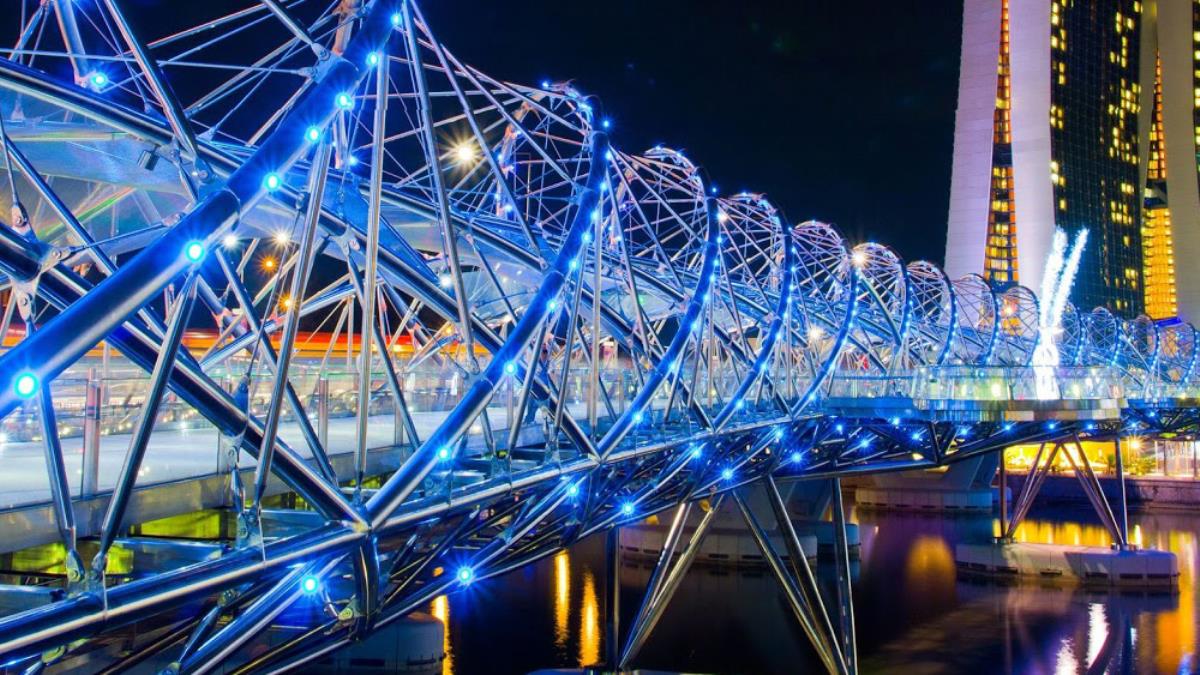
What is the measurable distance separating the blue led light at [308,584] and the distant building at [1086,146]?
418 ft

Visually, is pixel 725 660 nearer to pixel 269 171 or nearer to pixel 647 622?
pixel 647 622

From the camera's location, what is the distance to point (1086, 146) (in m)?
141

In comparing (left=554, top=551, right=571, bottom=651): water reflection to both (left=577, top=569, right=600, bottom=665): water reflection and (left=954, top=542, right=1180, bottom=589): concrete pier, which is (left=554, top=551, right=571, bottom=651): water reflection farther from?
(left=954, top=542, right=1180, bottom=589): concrete pier

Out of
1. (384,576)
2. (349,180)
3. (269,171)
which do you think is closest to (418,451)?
(384,576)

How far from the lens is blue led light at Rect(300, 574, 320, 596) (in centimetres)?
1175

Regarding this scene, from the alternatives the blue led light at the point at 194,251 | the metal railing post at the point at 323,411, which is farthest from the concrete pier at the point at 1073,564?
the blue led light at the point at 194,251

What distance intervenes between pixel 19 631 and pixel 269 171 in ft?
12.5

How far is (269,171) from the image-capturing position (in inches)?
A: 364

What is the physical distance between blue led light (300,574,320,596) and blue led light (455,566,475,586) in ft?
16.2

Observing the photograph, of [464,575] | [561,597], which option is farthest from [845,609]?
[464,575]

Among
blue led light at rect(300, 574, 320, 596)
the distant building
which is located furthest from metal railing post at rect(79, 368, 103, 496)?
the distant building

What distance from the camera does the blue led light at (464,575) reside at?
54.9 feet

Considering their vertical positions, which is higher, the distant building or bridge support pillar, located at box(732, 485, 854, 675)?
the distant building

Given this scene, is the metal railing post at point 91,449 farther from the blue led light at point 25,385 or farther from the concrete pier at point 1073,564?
the concrete pier at point 1073,564
